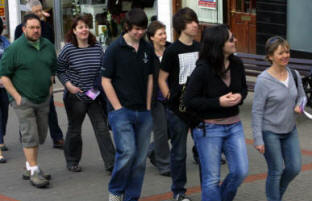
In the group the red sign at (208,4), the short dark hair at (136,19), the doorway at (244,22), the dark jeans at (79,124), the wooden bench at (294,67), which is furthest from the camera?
the red sign at (208,4)

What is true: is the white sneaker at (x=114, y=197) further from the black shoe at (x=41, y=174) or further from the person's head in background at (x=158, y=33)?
the person's head in background at (x=158, y=33)

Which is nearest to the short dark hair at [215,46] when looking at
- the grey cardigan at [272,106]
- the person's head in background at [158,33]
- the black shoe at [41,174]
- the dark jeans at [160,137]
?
the grey cardigan at [272,106]

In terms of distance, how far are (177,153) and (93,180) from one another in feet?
4.23

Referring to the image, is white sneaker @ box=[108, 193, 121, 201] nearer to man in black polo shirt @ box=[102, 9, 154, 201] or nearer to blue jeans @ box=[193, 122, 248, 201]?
man in black polo shirt @ box=[102, 9, 154, 201]

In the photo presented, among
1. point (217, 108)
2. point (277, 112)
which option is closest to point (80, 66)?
point (217, 108)

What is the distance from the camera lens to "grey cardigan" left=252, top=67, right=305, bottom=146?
5.92 meters

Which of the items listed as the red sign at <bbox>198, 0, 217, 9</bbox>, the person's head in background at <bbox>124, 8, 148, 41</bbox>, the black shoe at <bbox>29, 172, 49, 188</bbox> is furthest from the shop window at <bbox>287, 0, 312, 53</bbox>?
the person's head in background at <bbox>124, 8, 148, 41</bbox>

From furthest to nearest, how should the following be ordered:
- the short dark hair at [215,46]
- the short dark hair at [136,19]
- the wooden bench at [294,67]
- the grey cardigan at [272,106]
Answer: the wooden bench at [294,67], the short dark hair at [136,19], the grey cardigan at [272,106], the short dark hair at [215,46]

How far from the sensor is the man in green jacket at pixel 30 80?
290 inches

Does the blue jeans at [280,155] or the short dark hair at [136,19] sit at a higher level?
the short dark hair at [136,19]

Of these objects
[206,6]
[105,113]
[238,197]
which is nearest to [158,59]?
[105,113]

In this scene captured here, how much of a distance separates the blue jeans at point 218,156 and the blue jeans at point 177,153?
960mm

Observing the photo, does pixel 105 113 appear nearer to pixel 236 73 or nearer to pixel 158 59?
pixel 158 59

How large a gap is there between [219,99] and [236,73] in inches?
12.5
